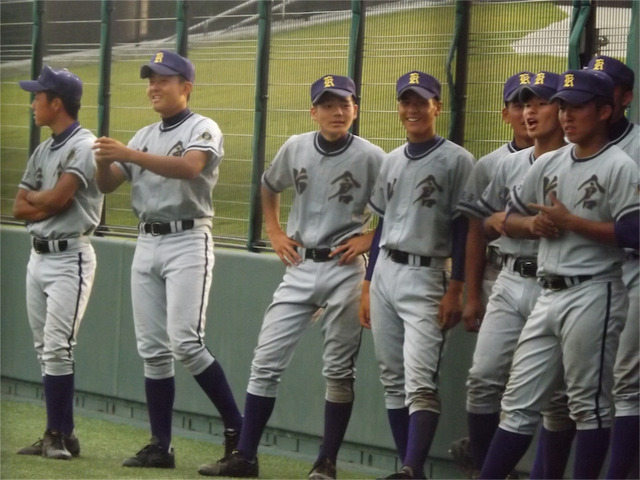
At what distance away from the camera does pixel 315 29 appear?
7047mm

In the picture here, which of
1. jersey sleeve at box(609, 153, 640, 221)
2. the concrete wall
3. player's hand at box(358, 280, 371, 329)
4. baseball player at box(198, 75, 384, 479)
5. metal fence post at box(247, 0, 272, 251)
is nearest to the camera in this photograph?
jersey sleeve at box(609, 153, 640, 221)

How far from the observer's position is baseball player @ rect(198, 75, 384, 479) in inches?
233

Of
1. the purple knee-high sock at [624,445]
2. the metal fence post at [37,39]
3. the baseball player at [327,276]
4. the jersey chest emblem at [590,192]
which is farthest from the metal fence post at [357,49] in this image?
the metal fence post at [37,39]

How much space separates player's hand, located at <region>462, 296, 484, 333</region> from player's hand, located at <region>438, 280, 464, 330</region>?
0.05 m

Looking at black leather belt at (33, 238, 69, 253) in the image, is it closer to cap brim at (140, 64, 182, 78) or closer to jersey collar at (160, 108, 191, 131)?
jersey collar at (160, 108, 191, 131)

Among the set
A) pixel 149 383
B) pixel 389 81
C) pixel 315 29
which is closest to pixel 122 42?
pixel 315 29

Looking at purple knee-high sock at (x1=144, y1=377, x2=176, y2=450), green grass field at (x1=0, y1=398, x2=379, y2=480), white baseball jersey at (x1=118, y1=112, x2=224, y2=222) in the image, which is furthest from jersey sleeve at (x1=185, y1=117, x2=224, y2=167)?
green grass field at (x1=0, y1=398, x2=379, y2=480)

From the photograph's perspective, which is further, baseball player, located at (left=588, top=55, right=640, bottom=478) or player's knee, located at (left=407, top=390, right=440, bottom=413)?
player's knee, located at (left=407, top=390, right=440, bottom=413)

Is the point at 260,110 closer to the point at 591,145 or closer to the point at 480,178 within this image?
the point at 480,178

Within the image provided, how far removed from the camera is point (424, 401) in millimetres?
5461

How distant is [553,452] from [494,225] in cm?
95

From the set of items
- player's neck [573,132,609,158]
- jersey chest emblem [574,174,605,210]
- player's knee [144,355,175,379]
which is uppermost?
player's neck [573,132,609,158]

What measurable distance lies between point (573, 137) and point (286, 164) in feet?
5.94

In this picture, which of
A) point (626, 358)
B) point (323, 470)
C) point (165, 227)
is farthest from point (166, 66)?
point (626, 358)
